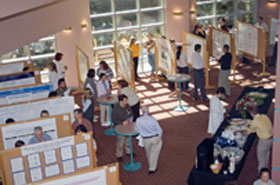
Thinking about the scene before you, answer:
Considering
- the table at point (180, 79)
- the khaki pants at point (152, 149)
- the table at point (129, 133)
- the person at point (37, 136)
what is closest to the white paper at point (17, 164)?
the person at point (37, 136)

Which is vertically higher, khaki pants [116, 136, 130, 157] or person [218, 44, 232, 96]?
person [218, 44, 232, 96]

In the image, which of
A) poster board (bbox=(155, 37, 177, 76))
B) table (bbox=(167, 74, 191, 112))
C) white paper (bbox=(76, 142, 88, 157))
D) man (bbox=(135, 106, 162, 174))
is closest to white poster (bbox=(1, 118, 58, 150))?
white paper (bbox=(76, 142, 88, 157))

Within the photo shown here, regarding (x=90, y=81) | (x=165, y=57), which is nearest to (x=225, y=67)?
(x=165, y=57)

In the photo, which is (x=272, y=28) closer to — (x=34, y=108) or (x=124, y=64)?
(x=124, y=64)

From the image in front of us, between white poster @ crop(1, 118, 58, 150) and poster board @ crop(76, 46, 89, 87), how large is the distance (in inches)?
205

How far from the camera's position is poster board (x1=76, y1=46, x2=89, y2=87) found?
1343 cm

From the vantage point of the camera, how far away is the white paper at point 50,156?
7387 millimetres

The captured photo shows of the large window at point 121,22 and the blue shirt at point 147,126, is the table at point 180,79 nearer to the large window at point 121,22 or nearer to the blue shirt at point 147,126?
the blue shirt at point 147,126

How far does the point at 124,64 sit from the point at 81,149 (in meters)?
5.68

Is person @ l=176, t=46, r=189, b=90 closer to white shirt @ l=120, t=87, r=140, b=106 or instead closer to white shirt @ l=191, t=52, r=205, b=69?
white shirt @ l=191, t=52, r=205, b=69

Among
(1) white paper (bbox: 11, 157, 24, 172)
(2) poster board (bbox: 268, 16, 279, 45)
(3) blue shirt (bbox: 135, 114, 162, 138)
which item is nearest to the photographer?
(1) white paper (bbox: 11, 157, 24, 172)

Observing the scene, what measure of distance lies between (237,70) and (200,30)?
Result: 198cm

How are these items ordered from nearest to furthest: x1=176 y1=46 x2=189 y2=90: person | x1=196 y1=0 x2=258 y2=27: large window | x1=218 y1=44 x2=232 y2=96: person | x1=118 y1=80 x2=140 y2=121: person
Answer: x1=118 y1=80 x2=140 y2=121: person, x1=218 y1=44 x2=232 y2=96: person, x1=176 y1=46 x2=189 y2=90: person, x1=196 y1=0 x2=258 y2=27: large window

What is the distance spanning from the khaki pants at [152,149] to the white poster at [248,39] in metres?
7.25
